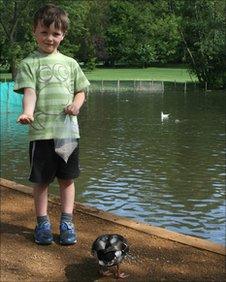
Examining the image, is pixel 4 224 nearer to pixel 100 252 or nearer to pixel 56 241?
pixel 56 241

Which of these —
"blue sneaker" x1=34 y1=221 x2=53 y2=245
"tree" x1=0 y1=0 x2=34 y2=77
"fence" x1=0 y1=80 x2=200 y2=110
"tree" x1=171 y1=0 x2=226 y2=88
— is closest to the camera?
"blue sneaker" x1=34 y1=221 x2=53 y2=245

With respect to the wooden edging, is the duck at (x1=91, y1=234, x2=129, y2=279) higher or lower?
higher

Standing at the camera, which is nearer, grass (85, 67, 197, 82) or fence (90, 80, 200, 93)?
fence (90, 80, 200, 93)

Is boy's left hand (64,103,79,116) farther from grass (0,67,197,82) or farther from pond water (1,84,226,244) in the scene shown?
grass (0,67,197,82)

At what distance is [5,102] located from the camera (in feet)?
83.4

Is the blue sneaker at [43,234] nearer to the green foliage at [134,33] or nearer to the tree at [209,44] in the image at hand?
the green foliage at [134,33]

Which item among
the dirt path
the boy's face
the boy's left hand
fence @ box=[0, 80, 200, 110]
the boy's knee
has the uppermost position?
the boy's face

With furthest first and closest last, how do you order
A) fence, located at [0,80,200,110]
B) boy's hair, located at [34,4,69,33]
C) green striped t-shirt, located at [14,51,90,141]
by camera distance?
fence, located at [0,80,200,110]
green striped t-shirt, located at [14,51,90,141]
boy's hair, located at [34,4,69,33]

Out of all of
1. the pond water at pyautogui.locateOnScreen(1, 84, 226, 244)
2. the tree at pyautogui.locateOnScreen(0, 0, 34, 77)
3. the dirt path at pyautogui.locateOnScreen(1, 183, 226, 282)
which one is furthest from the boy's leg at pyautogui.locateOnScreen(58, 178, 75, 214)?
the tree at pyautogui.locateOnScreen(0, 0, 34, 77)

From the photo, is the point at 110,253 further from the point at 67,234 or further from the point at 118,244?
the point at 67,234

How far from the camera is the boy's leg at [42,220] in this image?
168 inches

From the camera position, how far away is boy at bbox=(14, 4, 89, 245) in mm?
4016

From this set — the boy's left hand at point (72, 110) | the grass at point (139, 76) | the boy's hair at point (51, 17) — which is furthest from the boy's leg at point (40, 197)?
the grass at point (139, 76)

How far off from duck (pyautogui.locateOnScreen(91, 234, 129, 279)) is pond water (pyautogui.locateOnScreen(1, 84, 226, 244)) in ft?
16.4
